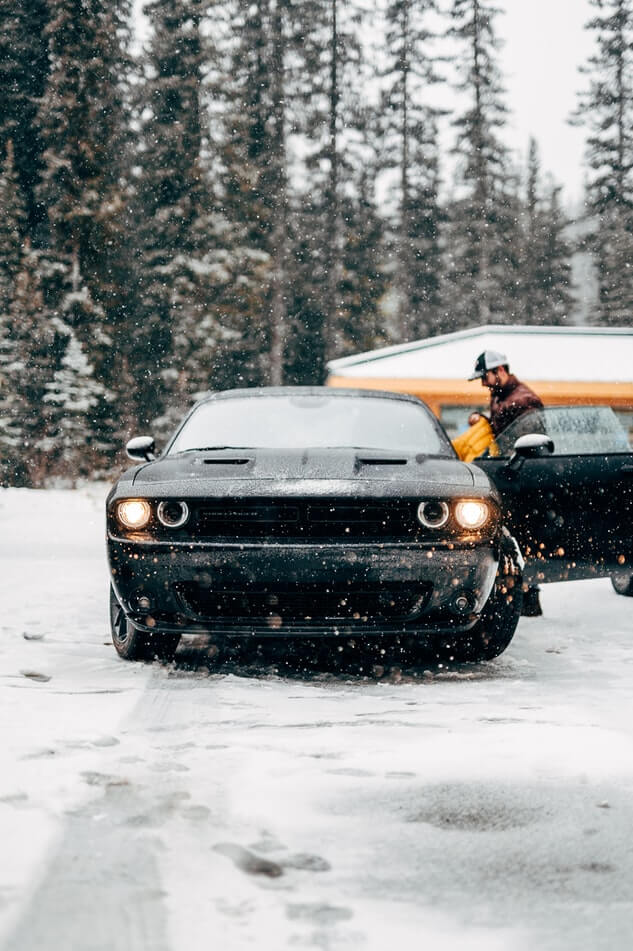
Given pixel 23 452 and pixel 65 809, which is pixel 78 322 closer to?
pixel 23 452

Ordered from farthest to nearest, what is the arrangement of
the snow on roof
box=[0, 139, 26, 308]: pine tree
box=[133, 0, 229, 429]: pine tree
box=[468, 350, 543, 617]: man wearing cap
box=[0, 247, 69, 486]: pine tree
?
box=[133, 0, 229, 429]: pine tree < box=[0, 139, 26, 308]: pine tree < box=[0, 247, 69, 486]: pine tree < the snow on roof < box=[468, 350, 543, 617]: man wearing cap

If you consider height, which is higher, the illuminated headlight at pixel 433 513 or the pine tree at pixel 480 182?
the pine tree at pixel 480 182

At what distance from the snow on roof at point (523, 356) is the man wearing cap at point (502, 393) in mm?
13786

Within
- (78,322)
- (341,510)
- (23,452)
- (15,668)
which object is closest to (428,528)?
(341,510)

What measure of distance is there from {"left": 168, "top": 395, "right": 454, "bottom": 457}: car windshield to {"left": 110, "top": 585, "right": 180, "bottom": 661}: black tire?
3.34ft

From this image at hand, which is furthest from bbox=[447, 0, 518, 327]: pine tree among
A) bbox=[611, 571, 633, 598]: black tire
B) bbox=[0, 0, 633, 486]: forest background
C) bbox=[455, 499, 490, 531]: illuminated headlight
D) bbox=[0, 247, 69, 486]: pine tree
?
bbox=[455, 499, 490, 531]: illuminated headlight

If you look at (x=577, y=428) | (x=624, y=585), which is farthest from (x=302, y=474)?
(x=624, y=585)

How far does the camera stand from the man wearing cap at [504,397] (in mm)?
8664

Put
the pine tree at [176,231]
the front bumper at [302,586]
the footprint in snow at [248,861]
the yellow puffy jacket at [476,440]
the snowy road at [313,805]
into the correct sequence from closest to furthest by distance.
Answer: the snowy road at [313,805] → the footprint in snow at [248,861] → the front bumper at [302,586] → the yellow puffy jacket at [476,440] → the pine tree at [176,231]

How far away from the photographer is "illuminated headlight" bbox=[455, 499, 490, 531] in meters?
5.73

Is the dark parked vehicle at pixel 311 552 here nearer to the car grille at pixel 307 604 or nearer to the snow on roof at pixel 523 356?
the car grille at pixel 307 604

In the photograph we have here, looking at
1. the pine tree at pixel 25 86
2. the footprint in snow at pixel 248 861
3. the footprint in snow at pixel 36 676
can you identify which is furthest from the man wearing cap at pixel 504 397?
the pine tree at pixel 25 86

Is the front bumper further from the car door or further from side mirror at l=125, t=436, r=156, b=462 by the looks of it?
the car door

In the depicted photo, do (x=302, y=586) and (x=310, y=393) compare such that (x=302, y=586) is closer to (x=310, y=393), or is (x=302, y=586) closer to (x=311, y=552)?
(x=311, y=552)
